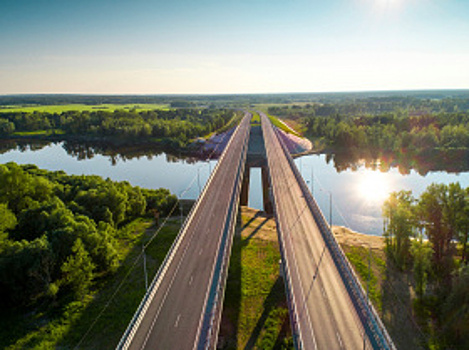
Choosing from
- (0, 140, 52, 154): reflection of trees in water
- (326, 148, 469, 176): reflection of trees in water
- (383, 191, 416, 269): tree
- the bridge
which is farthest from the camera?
(0, 140, 52, 154): reflection of trees in water

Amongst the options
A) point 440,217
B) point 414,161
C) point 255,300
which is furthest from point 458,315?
point 414,161

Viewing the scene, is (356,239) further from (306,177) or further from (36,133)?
(36,133)

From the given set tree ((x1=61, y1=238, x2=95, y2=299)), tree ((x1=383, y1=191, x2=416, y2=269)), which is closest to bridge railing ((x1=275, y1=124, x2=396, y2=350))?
tree ((x1=383, y1=191, x2=416, y2=269))

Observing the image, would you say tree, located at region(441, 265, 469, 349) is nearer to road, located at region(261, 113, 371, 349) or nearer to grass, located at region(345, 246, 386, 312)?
grass, located at region(345, 246, 386, 312)

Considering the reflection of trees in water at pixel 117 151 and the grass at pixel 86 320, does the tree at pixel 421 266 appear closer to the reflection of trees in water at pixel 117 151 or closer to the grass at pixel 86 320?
the grass at pixel 86 320

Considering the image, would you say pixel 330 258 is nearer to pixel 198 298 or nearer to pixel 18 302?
pixel 198 298
